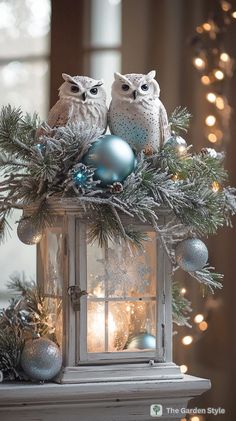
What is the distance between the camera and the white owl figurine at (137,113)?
1841mm

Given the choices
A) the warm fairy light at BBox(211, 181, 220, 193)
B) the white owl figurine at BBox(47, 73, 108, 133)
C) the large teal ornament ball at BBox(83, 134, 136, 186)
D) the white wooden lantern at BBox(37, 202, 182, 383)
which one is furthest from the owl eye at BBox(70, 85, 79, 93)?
the warm fairy light at BBox(211, 181, 220, 193)

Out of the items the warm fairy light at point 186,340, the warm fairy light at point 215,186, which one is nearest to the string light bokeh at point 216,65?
the warm fairy light at point 186,340

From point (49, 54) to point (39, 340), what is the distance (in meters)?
1.29

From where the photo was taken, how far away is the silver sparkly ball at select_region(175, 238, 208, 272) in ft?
6.05

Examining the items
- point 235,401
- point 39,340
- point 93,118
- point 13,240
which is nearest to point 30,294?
point 39,340

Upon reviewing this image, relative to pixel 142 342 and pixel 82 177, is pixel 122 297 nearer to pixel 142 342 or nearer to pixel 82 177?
pixel 142 342

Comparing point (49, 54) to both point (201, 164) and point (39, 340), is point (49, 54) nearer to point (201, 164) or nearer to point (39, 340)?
point (201, 164)

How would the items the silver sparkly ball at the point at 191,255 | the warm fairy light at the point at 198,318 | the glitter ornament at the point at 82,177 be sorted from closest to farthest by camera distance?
the glitter ornament at the point at 82,177 → the silver sparkly ball at the point at 191,255 → the warm fairy light at the point at 198,318

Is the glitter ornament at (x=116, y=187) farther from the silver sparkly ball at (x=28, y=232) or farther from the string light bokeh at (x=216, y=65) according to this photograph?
the string light bokeh at (x=216, y=65)

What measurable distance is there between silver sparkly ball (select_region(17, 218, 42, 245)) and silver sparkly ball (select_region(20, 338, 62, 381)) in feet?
0.74

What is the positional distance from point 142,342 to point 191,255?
0.70 ft

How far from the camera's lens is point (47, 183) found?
178 cm

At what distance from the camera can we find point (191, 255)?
1.84m

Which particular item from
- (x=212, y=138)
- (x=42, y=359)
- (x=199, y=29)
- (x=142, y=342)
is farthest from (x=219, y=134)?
(x=42, y=359)
